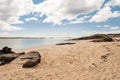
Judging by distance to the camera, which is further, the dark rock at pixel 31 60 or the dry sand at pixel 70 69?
the dark rock at pixel 31 60

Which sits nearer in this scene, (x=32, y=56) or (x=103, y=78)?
(x=103, y=78)

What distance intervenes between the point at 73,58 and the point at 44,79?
695 cm

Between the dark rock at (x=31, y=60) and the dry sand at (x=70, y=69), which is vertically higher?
the dark rock at (x=31, y=60)

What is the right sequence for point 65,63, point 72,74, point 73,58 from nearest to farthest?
point 72,74, point 65,63, point 73,58

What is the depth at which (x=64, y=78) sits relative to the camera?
13.7m

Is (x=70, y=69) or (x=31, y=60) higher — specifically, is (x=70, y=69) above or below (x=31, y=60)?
below

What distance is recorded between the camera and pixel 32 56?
18.8 meters

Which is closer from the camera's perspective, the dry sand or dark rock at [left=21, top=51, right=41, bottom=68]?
the dry sand

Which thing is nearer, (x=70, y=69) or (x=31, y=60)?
(x=70, y=69)

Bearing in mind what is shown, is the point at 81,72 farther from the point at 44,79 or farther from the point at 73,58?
the point at 73,58

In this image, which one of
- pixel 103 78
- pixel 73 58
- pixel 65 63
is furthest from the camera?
pixel 73 58

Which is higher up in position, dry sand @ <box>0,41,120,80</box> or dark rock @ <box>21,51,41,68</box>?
dark rock @ <box>21,51,41,68</box>

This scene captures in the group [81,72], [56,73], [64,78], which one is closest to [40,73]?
[56,73]

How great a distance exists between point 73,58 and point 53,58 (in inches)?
81.8
